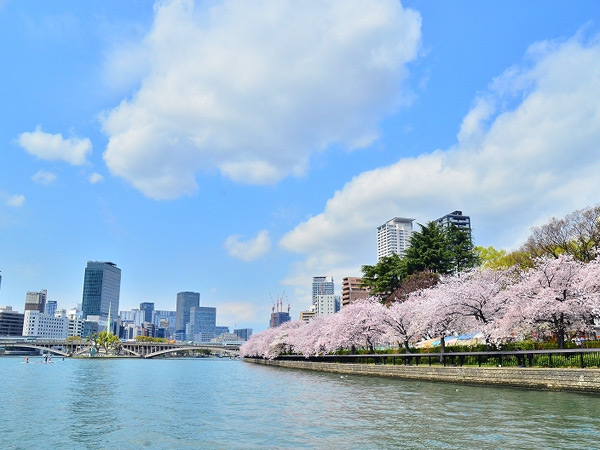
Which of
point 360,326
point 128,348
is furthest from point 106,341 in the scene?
point 360,326

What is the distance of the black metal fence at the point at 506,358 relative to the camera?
33812 mm

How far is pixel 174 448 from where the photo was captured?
18047 millimetres

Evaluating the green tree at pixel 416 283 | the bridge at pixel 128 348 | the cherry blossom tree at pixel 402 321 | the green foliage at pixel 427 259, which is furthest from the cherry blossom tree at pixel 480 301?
the bridge at pixel 128 348

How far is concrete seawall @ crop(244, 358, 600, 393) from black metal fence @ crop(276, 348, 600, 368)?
138 cm

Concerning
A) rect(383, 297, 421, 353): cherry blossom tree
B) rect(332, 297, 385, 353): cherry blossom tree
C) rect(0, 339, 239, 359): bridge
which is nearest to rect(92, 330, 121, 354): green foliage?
rect(0, 339, 239, 359): bridge

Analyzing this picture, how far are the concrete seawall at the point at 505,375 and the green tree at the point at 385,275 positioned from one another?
21487 mm

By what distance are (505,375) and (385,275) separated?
1702 inches

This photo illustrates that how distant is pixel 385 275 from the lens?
81.6 m

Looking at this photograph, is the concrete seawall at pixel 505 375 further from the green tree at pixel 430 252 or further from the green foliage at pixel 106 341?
the green foliage at pixel 106 341

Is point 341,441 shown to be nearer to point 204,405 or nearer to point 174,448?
point 174,448

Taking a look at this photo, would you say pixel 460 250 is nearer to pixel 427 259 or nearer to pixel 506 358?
pixel 427 259

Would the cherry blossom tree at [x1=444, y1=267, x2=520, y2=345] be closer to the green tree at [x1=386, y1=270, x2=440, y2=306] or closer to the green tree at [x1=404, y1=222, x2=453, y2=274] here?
the green tree at [x1=386, y1=270, x2=440, y2=306]

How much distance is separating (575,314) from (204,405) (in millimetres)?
29735

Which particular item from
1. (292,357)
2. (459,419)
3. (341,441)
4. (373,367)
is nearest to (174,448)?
(341,441)
